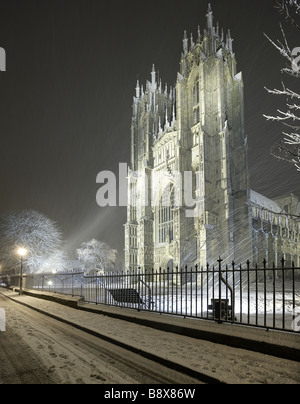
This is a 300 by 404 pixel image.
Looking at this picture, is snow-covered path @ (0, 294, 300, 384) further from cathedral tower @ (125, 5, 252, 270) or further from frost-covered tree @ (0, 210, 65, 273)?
frost-covered tree @ (0, 210, 65, 273)

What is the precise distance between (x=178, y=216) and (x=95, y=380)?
31.2 metres

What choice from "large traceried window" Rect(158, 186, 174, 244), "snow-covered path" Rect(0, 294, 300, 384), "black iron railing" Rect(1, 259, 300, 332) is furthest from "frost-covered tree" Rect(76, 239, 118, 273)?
"snow-covered path" Rect(0, 294, 300, 384)

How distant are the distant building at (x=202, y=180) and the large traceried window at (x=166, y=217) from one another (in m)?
0.14

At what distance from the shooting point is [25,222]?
119 feet

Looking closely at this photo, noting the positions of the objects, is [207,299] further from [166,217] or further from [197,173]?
[166,217]

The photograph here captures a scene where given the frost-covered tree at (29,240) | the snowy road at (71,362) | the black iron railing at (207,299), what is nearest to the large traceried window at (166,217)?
the frost-covered tree at (29,240)

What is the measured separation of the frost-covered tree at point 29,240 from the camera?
34844mm

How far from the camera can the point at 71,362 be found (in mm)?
4191

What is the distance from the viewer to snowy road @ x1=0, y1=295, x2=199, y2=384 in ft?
11.7

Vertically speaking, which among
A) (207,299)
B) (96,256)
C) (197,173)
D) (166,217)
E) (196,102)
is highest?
(196,102)

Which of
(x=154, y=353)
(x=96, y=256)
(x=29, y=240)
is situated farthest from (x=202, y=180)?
(x=96, y=256)

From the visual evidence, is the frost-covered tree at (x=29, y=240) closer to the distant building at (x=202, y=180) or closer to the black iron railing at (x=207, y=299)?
the black iron railing at (x=207, y=299)

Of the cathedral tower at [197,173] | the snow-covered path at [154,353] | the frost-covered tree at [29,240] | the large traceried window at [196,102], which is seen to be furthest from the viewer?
the large traceried window at [196,102]

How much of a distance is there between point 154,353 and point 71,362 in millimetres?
1220
